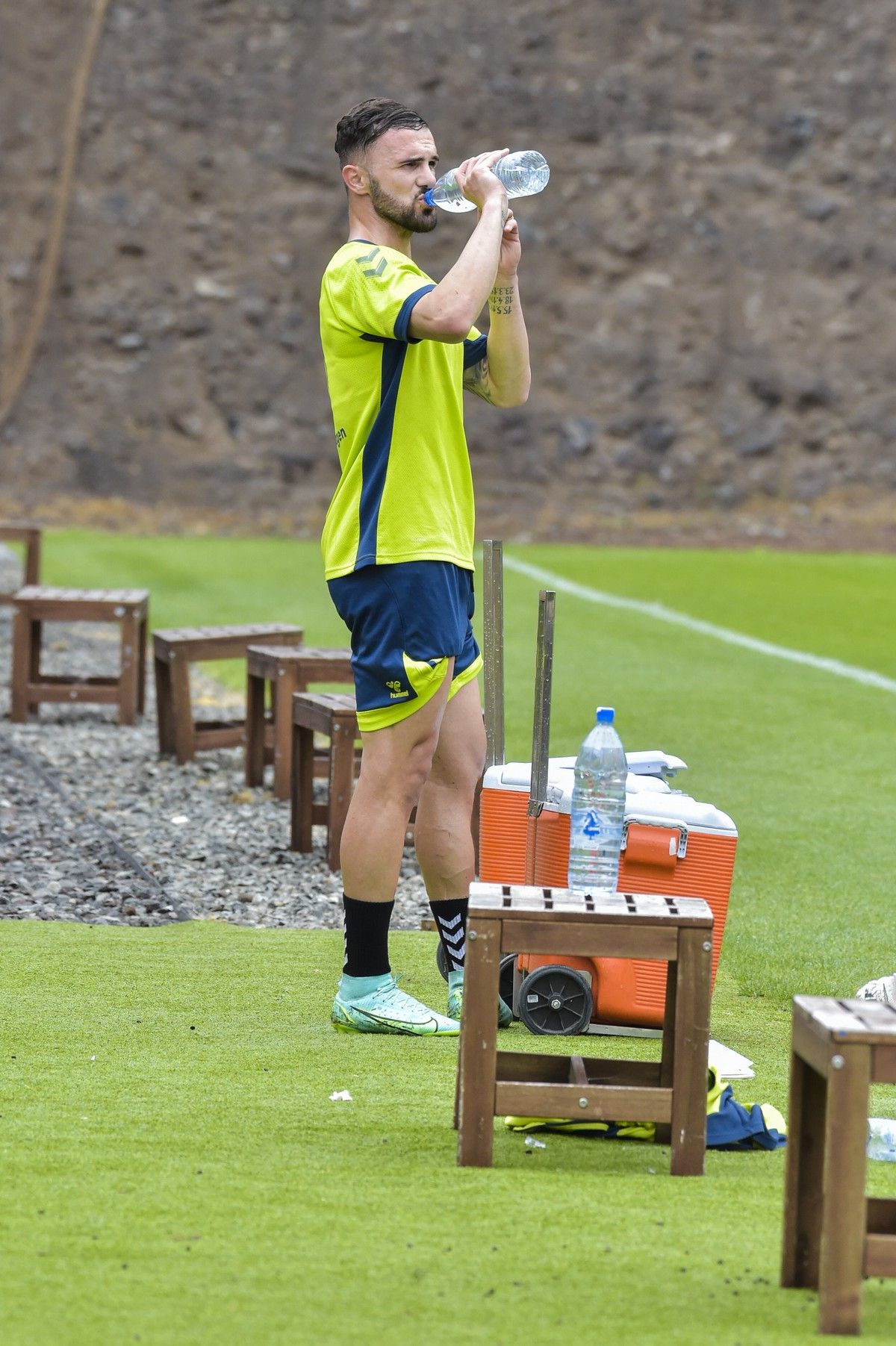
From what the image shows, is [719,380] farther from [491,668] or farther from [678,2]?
[491,668]

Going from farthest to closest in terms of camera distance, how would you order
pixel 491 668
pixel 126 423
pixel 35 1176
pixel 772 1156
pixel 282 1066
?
pixel 126 423
pixel 491 668
pixel 282 1066
pixel 772 1156
pixel 35 1176

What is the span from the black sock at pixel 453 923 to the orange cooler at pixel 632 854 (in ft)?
0.37

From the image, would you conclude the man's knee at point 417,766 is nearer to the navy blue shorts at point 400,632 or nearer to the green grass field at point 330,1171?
the navy blue shorts at point 400,632

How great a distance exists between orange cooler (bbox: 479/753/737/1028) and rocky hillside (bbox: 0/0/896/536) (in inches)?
1224

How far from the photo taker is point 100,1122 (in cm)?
366

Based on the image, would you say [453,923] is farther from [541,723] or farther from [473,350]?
[473,350]

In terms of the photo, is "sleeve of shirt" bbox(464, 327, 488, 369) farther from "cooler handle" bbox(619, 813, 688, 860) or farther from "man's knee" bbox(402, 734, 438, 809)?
"cooler handle" bbox(619, 813, 688, 860)

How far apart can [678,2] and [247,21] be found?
8581 mm

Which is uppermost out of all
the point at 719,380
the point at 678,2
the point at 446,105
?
the point at 678,2

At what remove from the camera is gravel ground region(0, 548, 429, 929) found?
6059 mm

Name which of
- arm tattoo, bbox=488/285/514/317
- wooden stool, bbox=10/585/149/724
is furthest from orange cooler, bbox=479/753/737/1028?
wooden stool, bbox=10/585/149/724

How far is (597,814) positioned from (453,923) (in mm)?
557

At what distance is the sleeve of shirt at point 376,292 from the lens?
404 cm

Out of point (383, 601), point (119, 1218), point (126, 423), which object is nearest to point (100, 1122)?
point (119, 1218)
